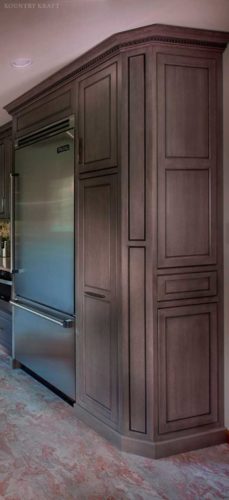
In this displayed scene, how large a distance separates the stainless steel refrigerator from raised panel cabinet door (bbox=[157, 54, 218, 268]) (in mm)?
822

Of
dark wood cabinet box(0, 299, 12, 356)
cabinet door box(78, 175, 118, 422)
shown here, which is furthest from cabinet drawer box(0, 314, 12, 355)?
cabinet door box(78, 175, 118, 422)

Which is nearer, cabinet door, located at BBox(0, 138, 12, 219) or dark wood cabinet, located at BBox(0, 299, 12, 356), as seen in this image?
dark wood cabinet, located at BBox(0, 299, 12, 356)

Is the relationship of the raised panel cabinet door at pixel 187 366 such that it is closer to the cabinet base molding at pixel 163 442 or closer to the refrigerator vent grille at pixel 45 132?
the cabinet base molding at pixel 163 442

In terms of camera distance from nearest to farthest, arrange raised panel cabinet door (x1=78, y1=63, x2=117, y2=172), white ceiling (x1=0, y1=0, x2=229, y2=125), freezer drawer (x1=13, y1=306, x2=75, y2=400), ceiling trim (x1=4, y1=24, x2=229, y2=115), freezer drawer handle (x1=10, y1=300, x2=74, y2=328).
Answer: white ceiling (x1=0, y1=0, x2=229, y2=125) < ceiling trim (x1=4, y1=24, x2=229, y2=115) < raised panel cabinet door (x1=78, y1=63, x2=117, y2=172) < freezer drawer handle (x1=10, y1=300, x2=74, y2=328) < freezer drawer (x1=13, y1=306, x2=75, y2=400)

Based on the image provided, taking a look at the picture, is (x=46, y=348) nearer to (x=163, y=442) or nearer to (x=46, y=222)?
(x=46, y=222)

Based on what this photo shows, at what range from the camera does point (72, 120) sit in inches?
120

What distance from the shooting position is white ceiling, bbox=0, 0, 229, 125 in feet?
6.98

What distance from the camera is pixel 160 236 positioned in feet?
8.23

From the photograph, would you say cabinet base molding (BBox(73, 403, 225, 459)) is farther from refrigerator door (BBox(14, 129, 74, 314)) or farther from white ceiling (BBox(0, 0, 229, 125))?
white ceiling (BBox(0, 0, 229, 125))

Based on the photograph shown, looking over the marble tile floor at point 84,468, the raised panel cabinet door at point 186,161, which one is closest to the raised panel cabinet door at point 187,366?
the marble tile floor at point 84,468

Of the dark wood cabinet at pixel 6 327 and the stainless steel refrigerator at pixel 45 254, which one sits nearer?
the stainless steel refrigerator at pixel 45 254

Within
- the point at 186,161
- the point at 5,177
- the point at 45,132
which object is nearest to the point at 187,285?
the point at 186,161

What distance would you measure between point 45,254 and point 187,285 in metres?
1.36

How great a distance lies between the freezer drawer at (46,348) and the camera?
10.5 ft
